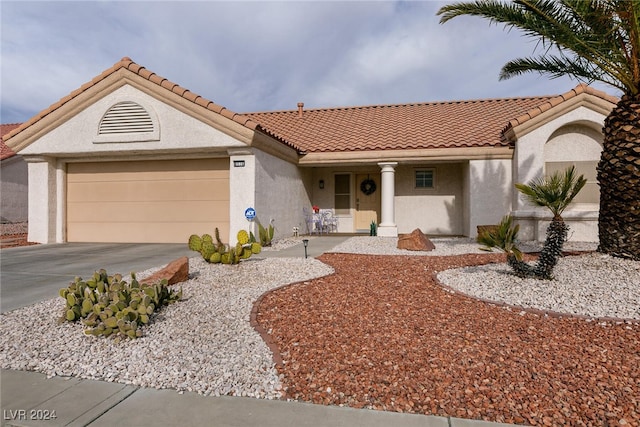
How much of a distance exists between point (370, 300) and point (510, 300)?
1813mm

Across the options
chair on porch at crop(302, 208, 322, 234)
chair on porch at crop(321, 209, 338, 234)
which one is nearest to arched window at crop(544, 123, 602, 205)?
chair on porch at crop(321, 209, 338, 234)

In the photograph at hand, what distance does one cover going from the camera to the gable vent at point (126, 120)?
10492 mm

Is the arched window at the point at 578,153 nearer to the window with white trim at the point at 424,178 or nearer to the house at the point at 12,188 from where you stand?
the window with white trim at the point at 424,178

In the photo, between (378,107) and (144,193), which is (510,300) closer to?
(144,193)

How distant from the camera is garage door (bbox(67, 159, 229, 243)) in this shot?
11.1m

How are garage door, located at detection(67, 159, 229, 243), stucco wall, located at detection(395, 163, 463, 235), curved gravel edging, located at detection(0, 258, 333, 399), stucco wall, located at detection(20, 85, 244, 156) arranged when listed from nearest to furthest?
curved gravel edging, located at detection(0, 258, 333, 399)
stucco wall, located at detection(20, 85, 244, 156)
garage door, located at detection(67, 159, 229, 243)
stucco wall, located at detection(395, 163, 463, 235)

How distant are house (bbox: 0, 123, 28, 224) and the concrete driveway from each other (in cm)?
782

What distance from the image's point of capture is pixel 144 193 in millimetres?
11500

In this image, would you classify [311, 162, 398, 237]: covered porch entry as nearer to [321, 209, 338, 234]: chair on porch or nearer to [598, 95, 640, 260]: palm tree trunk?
[321, 209, 338, 234]: chair on porch

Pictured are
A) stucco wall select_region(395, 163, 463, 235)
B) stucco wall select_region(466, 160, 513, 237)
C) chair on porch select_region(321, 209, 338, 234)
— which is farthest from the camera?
chair on porch select_region(321, 209, 338, 234)

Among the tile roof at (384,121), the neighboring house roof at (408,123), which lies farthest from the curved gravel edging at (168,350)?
the neighboring house roof at (408,123)

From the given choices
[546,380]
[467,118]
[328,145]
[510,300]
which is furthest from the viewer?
[467,118]

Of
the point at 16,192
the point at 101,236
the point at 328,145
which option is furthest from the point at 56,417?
the point at 16,192

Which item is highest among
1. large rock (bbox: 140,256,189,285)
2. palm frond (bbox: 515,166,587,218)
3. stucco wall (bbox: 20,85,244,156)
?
stucco wall (bbox: 20,85,244,156)
